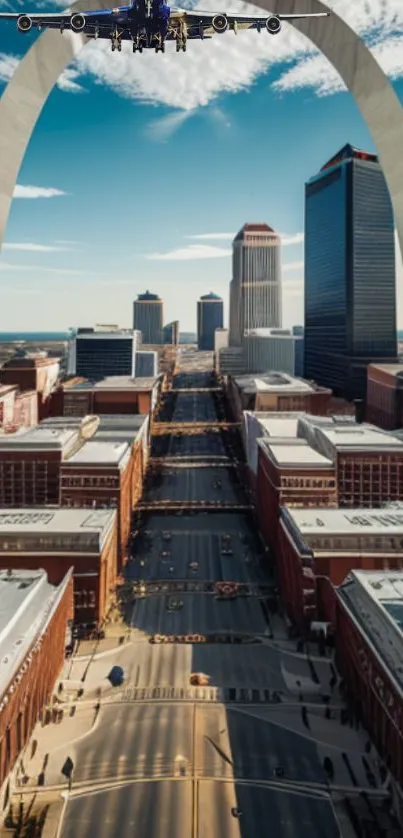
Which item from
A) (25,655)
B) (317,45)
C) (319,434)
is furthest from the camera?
(319,434)

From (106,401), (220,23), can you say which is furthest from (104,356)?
(220,23)

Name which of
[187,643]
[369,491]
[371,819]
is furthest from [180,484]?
[371,819]

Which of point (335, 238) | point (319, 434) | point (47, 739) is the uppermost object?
point (335, 238)

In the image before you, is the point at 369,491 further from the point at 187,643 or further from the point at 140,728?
the point at 140,728

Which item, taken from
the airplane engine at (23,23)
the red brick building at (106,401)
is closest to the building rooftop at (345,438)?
the red brick building at (106,401)

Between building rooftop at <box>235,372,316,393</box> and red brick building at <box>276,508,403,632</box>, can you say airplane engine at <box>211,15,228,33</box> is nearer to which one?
red brick building at <box>276,508,403,632</box>

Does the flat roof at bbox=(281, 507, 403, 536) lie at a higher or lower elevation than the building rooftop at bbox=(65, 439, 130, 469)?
lower

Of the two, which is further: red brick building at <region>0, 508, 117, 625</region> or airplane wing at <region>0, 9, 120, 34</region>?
red brick building at <region>0, 508, 117, 625</region>

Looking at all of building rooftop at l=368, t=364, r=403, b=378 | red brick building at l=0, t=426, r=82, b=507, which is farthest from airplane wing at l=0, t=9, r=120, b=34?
building rooftop at l=368, t=364, r=403, b=378
